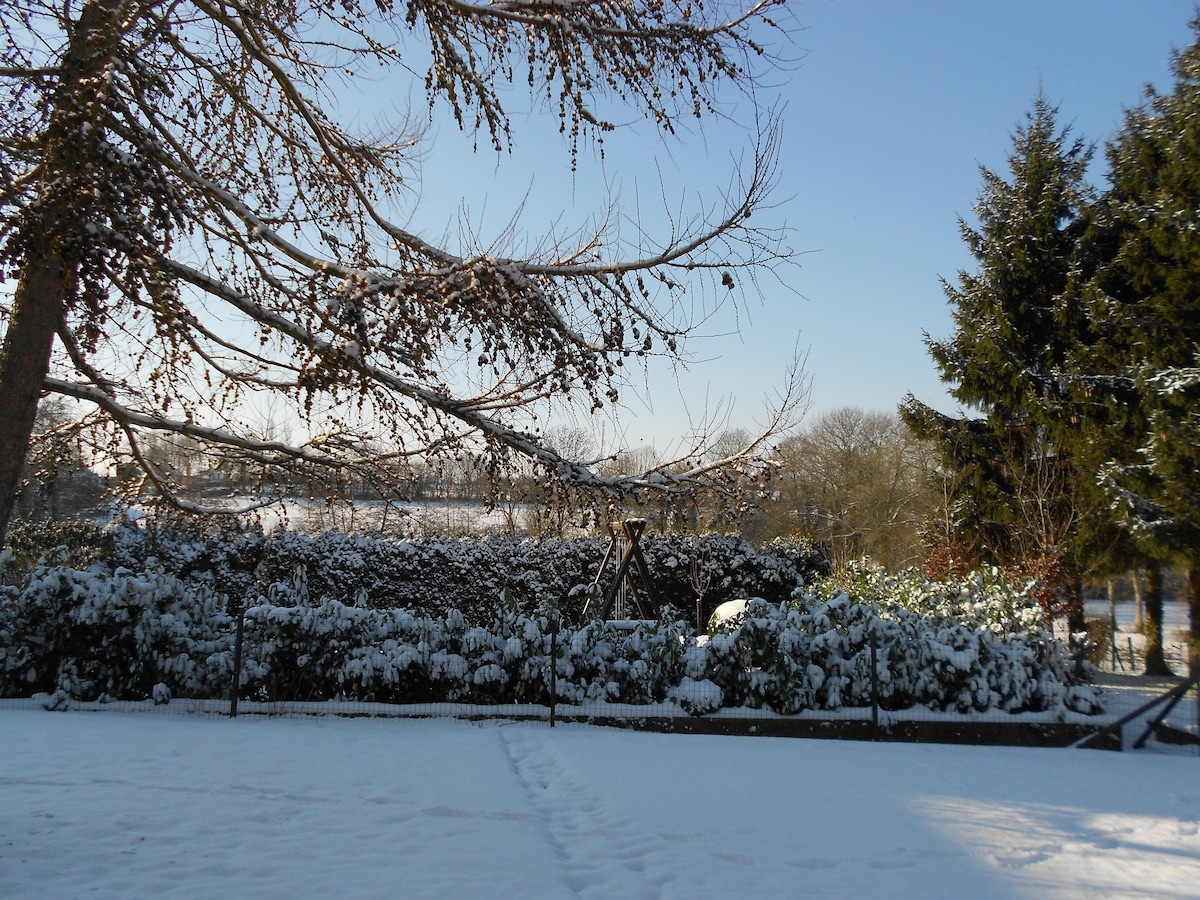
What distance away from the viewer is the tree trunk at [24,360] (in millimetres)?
4219

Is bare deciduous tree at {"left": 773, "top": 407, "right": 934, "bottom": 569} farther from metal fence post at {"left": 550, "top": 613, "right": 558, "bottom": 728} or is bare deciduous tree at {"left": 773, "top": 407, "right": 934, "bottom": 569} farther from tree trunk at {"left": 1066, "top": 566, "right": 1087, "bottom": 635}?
metal fence post at {"left": 550, "top": 613, "right": 558, "bottom": 728}

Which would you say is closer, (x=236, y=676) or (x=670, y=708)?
(x=236, y=676)

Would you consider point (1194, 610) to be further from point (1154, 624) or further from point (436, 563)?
point (436, 563)

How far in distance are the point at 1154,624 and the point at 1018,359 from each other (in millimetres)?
5775

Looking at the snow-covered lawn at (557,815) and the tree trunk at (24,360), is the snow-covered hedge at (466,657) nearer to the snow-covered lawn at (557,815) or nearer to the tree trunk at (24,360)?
the snow-covered lawn at (557,815)

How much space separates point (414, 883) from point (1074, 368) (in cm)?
1468

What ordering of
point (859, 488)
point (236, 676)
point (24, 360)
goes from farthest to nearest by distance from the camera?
point (859, 488), point (236, 676), point (24, 360)

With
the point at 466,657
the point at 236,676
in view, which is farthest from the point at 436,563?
the point at 236,676

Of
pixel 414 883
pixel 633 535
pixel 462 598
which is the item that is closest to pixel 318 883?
pixel 414 883

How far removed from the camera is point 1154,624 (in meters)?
15.4

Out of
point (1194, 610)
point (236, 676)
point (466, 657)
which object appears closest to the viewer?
point (236, 676)

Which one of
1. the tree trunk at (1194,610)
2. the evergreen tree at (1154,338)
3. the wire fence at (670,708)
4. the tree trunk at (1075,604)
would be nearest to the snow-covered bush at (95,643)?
the wire fence at (670,708)

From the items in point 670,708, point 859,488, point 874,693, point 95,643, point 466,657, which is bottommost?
point 670,708

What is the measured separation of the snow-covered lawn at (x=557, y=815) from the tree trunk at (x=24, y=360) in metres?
2.04
